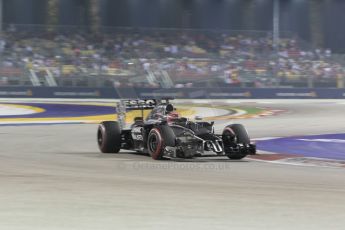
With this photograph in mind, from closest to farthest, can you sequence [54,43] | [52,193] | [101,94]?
[52,193], [101,94], [54,43]

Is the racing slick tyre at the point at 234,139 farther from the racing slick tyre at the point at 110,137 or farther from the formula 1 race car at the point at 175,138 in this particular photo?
the racing slick tyre at the point at 110,137

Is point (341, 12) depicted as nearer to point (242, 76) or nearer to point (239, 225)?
point (242, 76)

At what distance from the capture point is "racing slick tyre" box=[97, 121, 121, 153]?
40.2 ft

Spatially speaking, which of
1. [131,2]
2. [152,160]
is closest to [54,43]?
[131,2]

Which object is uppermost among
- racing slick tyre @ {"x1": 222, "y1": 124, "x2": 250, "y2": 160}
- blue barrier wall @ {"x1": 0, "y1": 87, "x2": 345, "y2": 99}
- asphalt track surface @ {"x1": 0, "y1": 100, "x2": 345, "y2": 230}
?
blue barrier wall @ {"x1": 0, "y1": 87, "x2": 345, "y2": 99}

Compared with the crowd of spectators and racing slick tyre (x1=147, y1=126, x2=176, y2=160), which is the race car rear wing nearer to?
racing slick tyre (x1=147, y1=126, x2=176, y2=160)

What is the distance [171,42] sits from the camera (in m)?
42.1

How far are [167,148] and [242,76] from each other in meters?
28.2

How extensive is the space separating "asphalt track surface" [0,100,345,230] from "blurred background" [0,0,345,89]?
21922mm

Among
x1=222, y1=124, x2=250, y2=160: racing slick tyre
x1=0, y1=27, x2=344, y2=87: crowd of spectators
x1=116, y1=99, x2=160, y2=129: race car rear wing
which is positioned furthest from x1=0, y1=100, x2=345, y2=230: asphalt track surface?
x1=0, y1=27, x2=344, y2=87: crowd of spectators

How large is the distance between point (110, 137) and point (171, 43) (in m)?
30.1

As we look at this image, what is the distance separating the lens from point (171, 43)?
42.0m

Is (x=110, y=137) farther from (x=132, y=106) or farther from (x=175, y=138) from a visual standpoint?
(x=175, y=138)

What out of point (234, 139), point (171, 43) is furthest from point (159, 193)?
point (171, 43)
